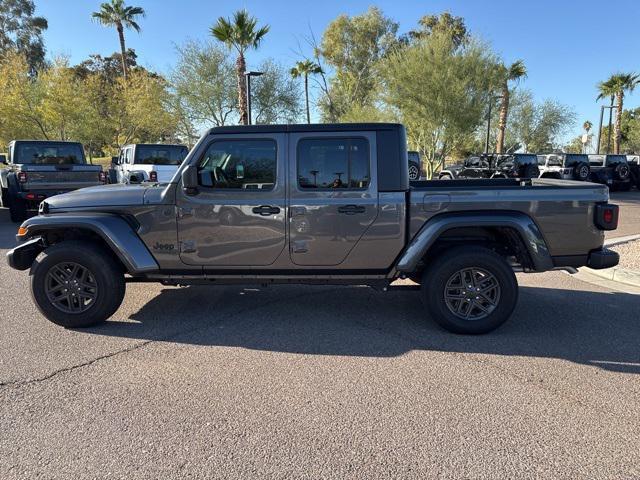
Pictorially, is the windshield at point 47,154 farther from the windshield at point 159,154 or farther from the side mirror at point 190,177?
the side mirror at point 190,177

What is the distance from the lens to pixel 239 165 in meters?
4.43

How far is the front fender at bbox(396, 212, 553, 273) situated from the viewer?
422cm

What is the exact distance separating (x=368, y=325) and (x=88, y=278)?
277 centimetres

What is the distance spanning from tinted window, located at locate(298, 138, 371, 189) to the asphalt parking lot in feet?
4.65

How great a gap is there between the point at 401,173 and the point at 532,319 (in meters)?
2.11

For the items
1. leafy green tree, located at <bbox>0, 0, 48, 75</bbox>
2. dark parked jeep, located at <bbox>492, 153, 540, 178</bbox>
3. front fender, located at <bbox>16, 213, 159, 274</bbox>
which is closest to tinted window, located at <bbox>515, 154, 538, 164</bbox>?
dark parked jeep, located at <bbox>492, 153, 540, 178</bbox>

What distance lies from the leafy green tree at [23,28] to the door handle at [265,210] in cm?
4805

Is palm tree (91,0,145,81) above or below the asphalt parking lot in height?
above

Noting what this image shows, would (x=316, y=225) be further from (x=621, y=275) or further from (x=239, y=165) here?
(x=621, y=275)

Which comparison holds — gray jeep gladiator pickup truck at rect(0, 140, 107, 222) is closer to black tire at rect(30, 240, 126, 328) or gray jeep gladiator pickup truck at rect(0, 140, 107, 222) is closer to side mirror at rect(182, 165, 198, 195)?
black tire at rect(30, 240, 126, 328)

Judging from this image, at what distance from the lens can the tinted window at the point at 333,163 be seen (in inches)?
172

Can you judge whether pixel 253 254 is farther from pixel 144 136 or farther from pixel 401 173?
pixel 144 136

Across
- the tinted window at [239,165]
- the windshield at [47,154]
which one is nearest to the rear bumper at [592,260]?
the tinted window at [239,165]

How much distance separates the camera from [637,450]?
2.67 metres
